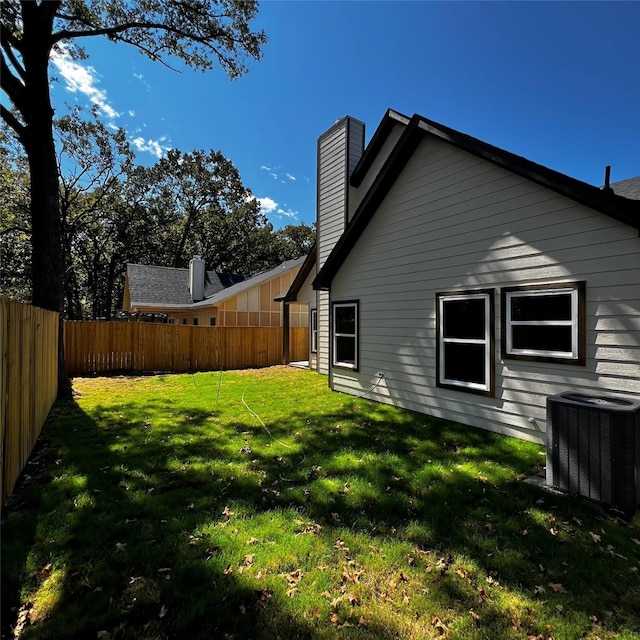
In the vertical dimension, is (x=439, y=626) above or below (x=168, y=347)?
below

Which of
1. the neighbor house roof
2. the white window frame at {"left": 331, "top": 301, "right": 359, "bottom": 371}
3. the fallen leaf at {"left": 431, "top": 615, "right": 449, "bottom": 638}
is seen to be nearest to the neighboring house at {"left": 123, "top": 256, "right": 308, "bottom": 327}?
the white window frame at {"left": 331, "top": 301, "right": 359, "bottom": 371}

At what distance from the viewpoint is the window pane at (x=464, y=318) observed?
19.4 ft

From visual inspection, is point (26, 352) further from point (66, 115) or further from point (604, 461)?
point (66, 115)

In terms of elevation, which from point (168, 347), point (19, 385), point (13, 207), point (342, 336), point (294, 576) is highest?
point (13, 207)

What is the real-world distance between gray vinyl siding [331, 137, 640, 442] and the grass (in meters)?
1.03

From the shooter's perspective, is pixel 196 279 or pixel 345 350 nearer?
pixel 345 350

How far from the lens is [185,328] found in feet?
49.1

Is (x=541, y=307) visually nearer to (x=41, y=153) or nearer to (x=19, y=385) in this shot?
(x=19, y=385)

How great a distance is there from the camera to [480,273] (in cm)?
587

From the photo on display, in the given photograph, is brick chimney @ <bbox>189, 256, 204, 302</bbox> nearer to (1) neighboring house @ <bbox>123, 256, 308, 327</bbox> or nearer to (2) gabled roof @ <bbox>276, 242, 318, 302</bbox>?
(1) neighboring house @ <bbox>123, 256, 308, 327</bbox>

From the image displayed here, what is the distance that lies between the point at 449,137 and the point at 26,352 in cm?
732

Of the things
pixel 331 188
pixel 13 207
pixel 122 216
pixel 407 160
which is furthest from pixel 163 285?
pixel 407 160

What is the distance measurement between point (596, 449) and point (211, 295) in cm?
2312

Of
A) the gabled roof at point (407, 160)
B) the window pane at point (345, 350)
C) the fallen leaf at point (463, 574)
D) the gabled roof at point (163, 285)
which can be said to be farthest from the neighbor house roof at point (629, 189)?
the gabled roof at point (163, 285)
